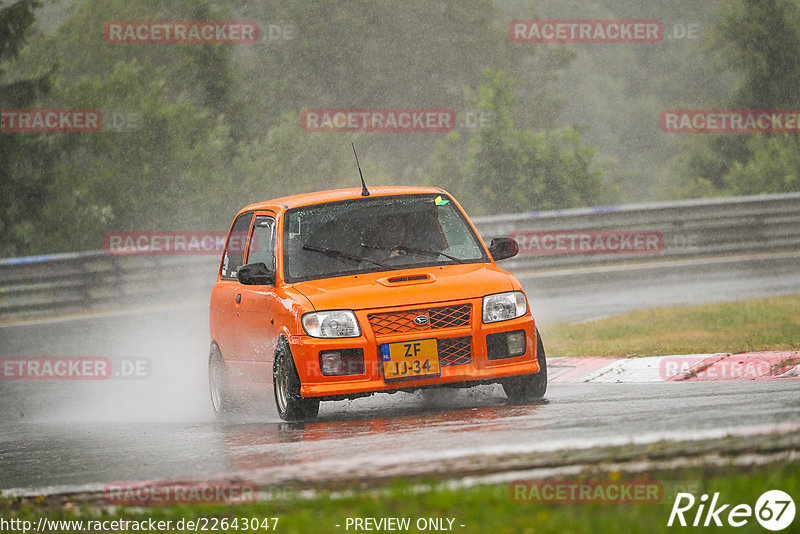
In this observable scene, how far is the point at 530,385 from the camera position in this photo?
9289 millimetres

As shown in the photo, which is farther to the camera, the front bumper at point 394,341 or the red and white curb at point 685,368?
the red and white curb at point 685,368

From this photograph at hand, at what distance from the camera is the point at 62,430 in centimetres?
1113

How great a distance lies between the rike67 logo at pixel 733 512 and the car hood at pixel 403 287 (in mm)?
4115

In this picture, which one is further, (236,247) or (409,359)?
(236,247)

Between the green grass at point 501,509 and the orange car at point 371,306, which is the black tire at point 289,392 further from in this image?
the green grass at point 501,509

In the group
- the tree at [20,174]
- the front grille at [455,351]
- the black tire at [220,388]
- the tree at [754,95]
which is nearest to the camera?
the front grille at [455,351]

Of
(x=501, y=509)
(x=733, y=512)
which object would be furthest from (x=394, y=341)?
(x=733, y=512)

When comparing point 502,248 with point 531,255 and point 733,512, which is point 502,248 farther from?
point 531,255

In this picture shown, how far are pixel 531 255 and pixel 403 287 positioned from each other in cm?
1096

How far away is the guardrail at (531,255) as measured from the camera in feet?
60.8

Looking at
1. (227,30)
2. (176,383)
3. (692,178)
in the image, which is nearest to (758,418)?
(176,383)

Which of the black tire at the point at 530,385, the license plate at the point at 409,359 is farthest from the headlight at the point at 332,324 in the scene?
the black tire at the point at 530,385

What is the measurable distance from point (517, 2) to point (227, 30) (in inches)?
1396

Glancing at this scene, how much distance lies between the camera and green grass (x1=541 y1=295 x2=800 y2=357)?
480 inches
